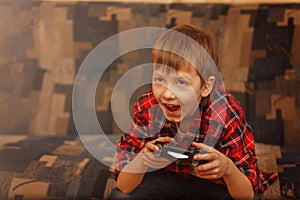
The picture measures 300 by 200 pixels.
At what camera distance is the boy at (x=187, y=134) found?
3.09 feet

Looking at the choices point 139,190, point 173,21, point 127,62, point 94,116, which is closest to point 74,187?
point 139,190

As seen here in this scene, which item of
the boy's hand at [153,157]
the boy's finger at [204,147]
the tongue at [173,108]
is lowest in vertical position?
the boy's hand at [153,157]

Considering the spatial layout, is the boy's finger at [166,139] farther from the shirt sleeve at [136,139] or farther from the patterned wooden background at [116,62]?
the patterned wooden background at [116,62]

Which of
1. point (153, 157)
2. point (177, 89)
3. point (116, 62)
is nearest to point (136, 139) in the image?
point (153, 157)

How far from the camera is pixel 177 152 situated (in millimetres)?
966

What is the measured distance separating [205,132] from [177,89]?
14 cm

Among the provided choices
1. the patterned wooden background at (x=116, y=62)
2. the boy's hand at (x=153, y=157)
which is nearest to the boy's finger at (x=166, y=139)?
the boy's hand at (x=153, y=157)

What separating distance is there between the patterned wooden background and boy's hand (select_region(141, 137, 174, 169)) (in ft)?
1.51

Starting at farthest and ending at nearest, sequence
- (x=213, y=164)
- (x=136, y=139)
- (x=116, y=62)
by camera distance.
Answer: (x=116, y=62)
(x=136, y=139)
(x=213, y=164)

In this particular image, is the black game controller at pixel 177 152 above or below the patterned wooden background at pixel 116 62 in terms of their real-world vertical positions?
below

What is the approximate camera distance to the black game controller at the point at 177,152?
3.11 ft

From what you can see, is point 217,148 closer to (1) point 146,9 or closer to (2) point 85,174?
(2) point 85,174

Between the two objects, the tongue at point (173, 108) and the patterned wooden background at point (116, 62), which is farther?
the patterned wooden background at point (116, 62)

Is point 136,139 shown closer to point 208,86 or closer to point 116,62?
point 208,86
